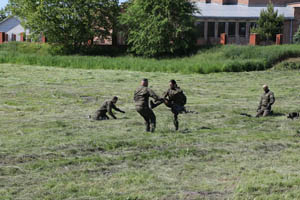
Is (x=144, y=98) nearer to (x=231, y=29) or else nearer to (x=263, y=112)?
(x=263, y=112)

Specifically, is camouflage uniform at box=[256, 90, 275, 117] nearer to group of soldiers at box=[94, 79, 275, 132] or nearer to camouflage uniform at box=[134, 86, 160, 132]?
group of soldiers at box=[94, 79, 275, 132]

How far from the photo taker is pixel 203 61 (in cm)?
3956

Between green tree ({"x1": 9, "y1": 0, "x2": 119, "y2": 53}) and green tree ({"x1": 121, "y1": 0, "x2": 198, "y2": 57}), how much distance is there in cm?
466

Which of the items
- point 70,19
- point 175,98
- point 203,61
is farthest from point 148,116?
point 70,19

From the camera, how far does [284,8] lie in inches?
2320

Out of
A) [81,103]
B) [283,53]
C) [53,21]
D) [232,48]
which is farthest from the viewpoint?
[53,21]

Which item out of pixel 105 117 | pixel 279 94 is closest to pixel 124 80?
pixel 279 94

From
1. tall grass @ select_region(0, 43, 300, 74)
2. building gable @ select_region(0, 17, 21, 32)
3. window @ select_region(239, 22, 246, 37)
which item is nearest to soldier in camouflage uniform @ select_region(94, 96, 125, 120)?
tall grass @ select_region(0, 43, 300, 74)

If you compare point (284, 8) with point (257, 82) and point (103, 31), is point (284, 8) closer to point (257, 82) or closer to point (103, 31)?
point (103, 31)

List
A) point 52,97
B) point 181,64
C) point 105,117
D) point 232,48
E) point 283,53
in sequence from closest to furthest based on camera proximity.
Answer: point 105,117
point 52,97
point 181,64
point 283,53
point 232,48

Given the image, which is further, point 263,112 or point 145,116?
point 263,112

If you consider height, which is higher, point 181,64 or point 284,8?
point 284,8

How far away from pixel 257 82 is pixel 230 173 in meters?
20.8

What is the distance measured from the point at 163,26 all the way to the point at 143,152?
36.3 meters
